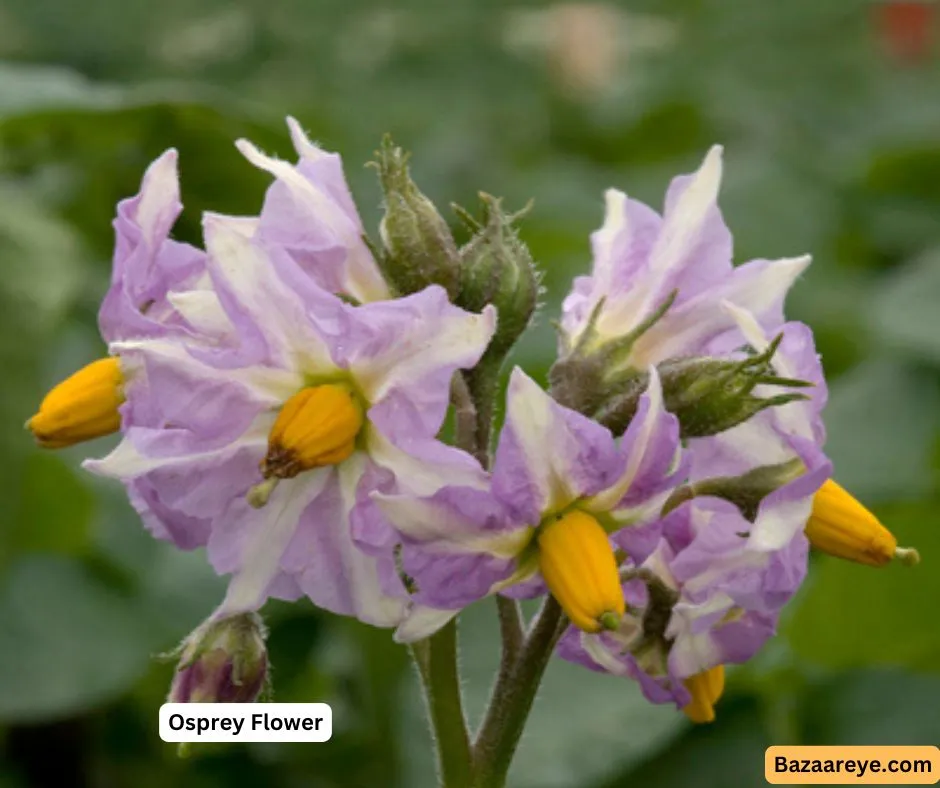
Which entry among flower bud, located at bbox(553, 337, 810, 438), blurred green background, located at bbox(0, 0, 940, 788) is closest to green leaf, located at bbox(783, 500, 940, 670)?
blurred green background, located at bbox(0, 0, 940, 788)

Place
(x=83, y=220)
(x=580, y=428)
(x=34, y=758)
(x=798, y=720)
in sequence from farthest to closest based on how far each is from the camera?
(x=83, y=220), (x=34, y=758), (x=798, y=720), (x=580, y=428)

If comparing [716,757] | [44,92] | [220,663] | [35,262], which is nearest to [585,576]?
[220,663]

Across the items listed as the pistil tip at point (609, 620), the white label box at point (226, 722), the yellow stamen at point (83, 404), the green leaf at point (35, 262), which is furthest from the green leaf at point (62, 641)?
the pistil tip at point (609, 620)

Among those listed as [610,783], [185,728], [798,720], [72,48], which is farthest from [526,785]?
[72,48]

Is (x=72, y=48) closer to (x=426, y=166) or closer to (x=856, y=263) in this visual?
(x=426, y=166)

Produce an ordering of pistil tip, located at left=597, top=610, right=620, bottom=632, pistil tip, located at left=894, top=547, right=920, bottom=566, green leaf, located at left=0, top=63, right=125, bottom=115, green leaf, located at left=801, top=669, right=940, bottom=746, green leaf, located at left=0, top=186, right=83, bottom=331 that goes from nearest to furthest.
→ 1. pistil tip, located at left=597, top=610, right=620, bottom=632
2. pistil tip, located at left=894, top=547, right=920, bottom=566
3. green leaf, located at left=801, top=669, right=940, bottom=746
4. green leaf, located at left=0, top=186, right=83, bottom=331
5. green leaf, located at left=0, top=63, right=125, bottom=115

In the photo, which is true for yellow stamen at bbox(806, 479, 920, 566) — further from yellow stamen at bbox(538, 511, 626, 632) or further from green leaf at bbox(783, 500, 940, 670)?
green leaf at bbox(783, 500, 940, 670)
